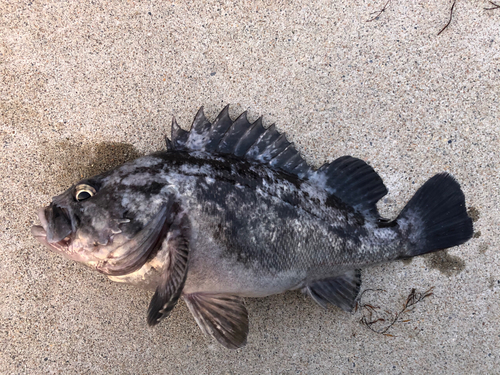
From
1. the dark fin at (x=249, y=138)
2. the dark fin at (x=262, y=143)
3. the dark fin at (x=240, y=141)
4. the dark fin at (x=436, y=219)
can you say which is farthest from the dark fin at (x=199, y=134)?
the dark fin at (x=436, y=219)

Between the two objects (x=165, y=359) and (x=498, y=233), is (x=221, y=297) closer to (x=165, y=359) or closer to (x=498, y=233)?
(x=165, y=359)

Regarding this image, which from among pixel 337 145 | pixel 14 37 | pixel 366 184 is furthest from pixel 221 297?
pixel 14 37

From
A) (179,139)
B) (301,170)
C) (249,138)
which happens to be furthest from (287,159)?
(179,139)

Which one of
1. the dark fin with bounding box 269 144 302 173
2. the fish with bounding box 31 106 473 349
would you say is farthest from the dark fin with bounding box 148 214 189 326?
the dark fin with bounding box 269 144 302 173

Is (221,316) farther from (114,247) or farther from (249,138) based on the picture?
(249,138)

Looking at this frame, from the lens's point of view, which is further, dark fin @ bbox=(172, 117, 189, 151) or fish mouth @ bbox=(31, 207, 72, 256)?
dark fin @ bbox=(172, 117, 189, 151)

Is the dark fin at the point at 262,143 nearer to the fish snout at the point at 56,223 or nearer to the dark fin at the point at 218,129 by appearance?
the dark fin at the point at 218,129

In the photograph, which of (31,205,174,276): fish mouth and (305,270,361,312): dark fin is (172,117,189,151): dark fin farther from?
(305,270,361,312): dark fin
